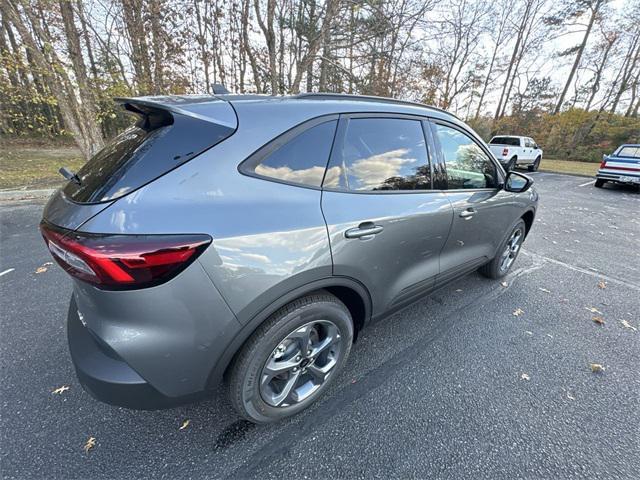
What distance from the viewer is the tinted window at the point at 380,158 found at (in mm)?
1652

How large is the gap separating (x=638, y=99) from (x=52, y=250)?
32.7 metres

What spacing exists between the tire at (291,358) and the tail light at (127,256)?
0.55m

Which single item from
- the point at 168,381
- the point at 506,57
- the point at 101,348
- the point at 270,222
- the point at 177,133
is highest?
the point at 506,57

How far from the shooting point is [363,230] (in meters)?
1.61

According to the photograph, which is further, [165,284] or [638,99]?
[638,99]

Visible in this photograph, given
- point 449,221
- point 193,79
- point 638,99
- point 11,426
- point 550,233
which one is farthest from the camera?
point 638,99

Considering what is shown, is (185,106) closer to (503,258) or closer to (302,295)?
(302,295)

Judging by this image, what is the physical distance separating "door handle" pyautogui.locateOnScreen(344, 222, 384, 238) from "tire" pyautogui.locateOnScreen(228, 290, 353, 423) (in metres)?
0.39

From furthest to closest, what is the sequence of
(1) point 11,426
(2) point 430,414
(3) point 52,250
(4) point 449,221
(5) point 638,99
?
(5) point 638,99 < (4) point 449,221 < (2) point 430,414 < (1) point 11,426 < (3) point 52,250

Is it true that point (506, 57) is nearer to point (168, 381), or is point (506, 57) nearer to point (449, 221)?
point (449, 221)

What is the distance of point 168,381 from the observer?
128 cm

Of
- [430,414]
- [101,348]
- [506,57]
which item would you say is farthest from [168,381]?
[506,57]

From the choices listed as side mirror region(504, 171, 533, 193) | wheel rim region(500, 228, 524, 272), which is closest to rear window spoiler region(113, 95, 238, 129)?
side mirror region(504, 171, 533, 193)

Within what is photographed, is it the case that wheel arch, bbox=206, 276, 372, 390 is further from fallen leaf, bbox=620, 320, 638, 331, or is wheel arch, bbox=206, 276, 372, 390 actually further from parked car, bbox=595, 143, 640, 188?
parked car, bbox=595, 143, 640, 188
